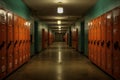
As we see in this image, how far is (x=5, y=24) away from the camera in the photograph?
5.41 metres

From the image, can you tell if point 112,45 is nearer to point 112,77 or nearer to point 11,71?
point 112,77

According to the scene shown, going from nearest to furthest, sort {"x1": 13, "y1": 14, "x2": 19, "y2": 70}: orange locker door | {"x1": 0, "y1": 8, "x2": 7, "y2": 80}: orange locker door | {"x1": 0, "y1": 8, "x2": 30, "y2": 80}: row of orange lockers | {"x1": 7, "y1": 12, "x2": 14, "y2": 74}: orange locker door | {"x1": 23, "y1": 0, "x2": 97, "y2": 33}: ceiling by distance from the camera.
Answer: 1. {"x1": 0, "y1": 8, "x2": 7, "y2": 80}: orange locker door
2. {"x1": 0, "y1": 8, "x2": 30, "y2": 80}: row of orange lockers
3. {"x1": 7, "y1": 12, "x2": 14, "y2": 74}: orange locker door
4. {"x1": 13, "y1": 14, "x2": 19, "y2": 70}: orange locker door
5. {"x1": 23, "y1": 0, "x2": 97, "y2": 33}: ceiling

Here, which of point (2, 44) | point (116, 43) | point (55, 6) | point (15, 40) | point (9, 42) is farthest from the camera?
point (55, 6)

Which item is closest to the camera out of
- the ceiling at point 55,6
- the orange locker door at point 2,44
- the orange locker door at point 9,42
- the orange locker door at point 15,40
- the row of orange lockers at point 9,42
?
the orange locker door at point 2,44

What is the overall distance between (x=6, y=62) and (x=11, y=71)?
679 mm

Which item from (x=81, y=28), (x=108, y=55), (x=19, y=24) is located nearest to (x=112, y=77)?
(x=108, y=55)

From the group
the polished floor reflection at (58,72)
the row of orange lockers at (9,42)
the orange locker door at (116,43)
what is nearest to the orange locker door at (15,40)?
the row of orange lockers at (9,42)

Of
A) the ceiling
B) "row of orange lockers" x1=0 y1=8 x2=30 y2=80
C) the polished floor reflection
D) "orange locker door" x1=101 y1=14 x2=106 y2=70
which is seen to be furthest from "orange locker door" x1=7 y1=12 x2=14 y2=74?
"orange locker door" x1=101 y1=14 x2=106 y2=70

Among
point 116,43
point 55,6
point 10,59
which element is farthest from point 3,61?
point 55,6

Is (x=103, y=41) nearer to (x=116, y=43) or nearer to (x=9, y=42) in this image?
(x=116, y=43)

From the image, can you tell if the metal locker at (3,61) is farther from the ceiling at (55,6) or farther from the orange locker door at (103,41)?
the ceiling at (55,6)

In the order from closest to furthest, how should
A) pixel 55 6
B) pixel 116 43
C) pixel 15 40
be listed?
pixel 116 43, pixel 15 40, pixel 55 6

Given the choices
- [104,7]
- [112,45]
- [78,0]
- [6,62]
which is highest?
[78,0]

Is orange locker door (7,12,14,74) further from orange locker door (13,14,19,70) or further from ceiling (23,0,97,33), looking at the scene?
ceiling (23,0,97,33)
